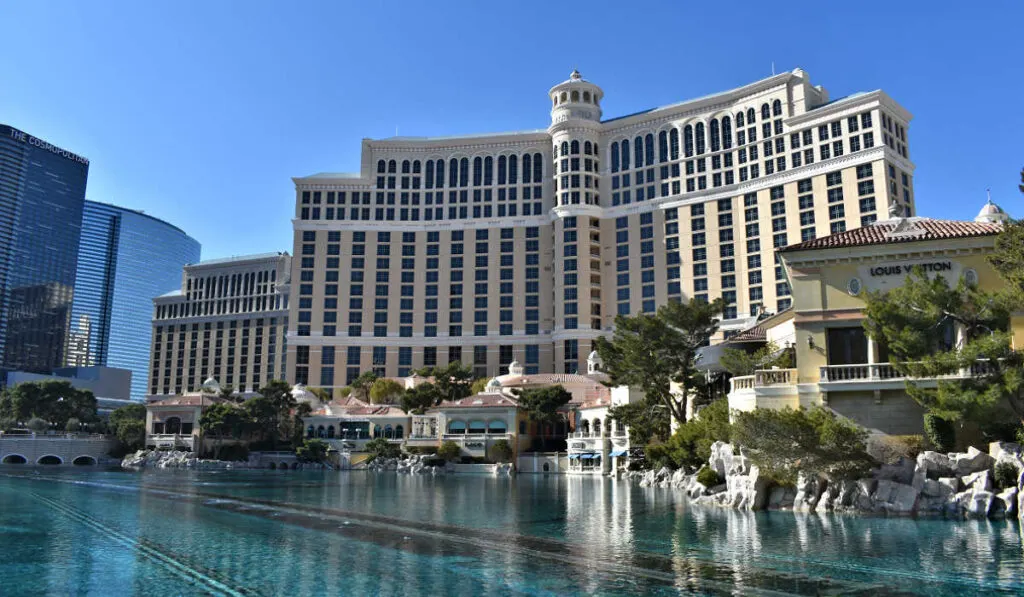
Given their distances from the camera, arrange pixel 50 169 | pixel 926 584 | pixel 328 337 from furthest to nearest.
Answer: pixel 50 169
pixel 328 337
pixel 926 584

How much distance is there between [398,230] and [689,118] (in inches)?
1979

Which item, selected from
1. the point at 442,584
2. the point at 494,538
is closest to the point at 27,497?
the point at 494,538

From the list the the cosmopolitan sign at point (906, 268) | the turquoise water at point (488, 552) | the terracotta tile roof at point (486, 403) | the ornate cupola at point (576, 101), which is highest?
the ornate cupola at point (576, 101)

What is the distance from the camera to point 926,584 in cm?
1703

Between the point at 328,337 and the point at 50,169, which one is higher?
the point at 50,169

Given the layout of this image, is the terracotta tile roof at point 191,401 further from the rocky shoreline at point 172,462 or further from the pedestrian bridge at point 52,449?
the pedestrian bridge at point 52,449

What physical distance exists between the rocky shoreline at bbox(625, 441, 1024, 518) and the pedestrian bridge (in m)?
99.0

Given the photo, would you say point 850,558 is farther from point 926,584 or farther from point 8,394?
point 8,394

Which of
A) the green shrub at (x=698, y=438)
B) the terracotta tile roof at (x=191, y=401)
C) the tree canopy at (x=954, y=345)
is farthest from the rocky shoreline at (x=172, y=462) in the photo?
the tree canopy at (x=954, y=345)

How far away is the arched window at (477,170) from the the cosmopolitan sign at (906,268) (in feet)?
336

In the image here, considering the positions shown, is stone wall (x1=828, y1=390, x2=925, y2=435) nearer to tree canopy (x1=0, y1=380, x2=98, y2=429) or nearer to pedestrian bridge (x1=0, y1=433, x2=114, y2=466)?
pedestrian bridge (x1=0, y1=433, x2=114, y2=466)

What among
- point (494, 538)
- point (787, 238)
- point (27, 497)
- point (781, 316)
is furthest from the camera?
point (787, 238)

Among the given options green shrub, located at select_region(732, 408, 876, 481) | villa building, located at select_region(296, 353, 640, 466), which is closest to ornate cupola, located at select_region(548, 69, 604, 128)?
villa building, located at select_region(296, 353, 640, 466)

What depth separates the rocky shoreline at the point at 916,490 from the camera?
27.3 meters
